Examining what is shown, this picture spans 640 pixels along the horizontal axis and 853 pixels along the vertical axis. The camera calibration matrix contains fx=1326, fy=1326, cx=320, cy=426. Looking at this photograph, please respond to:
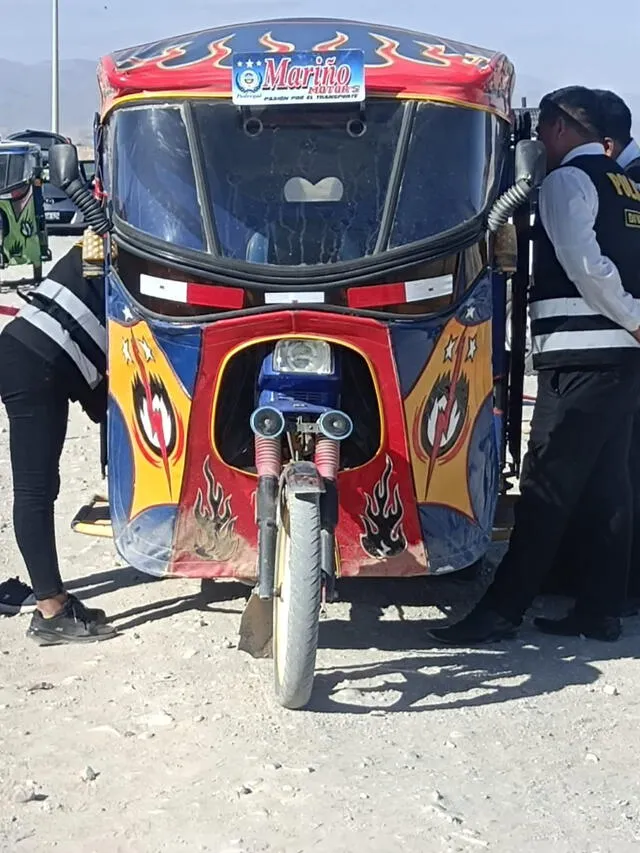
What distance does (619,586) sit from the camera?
532 centimetres

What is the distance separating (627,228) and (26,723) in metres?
2.80

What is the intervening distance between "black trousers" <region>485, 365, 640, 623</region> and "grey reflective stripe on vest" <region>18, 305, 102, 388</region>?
5.77 feet

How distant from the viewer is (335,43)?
4.71m

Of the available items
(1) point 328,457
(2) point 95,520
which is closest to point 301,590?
(1) point 328,457

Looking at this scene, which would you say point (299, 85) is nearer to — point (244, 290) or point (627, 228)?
point (244, 290)

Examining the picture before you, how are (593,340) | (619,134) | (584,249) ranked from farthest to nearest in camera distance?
(619,134) < (593,340) < (584,249)

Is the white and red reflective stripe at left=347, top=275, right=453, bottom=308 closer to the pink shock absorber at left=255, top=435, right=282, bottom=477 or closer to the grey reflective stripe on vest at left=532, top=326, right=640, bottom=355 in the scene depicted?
the pink shock absorber at left=255, top=435, right=282, bottom=477

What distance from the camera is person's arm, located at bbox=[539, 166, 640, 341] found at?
16.0 ft

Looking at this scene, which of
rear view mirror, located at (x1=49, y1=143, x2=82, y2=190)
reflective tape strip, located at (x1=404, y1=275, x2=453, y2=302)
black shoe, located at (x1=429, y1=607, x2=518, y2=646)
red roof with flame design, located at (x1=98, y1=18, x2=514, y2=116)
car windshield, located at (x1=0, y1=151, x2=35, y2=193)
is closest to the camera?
reflective tape strip, located at (x1=404, y1=275, x2=453, y2=302)

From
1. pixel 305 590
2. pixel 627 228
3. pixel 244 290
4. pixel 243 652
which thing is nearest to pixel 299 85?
pixel 244 290

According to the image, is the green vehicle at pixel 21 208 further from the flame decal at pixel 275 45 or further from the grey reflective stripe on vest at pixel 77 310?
the flame decal at pixel 275 45

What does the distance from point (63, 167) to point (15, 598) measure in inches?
75.8

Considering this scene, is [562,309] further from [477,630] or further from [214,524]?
[214,524]

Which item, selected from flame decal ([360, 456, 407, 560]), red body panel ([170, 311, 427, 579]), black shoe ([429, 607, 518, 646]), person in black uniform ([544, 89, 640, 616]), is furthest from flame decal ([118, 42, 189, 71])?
black shoe ([429, 607, 518, 646])
